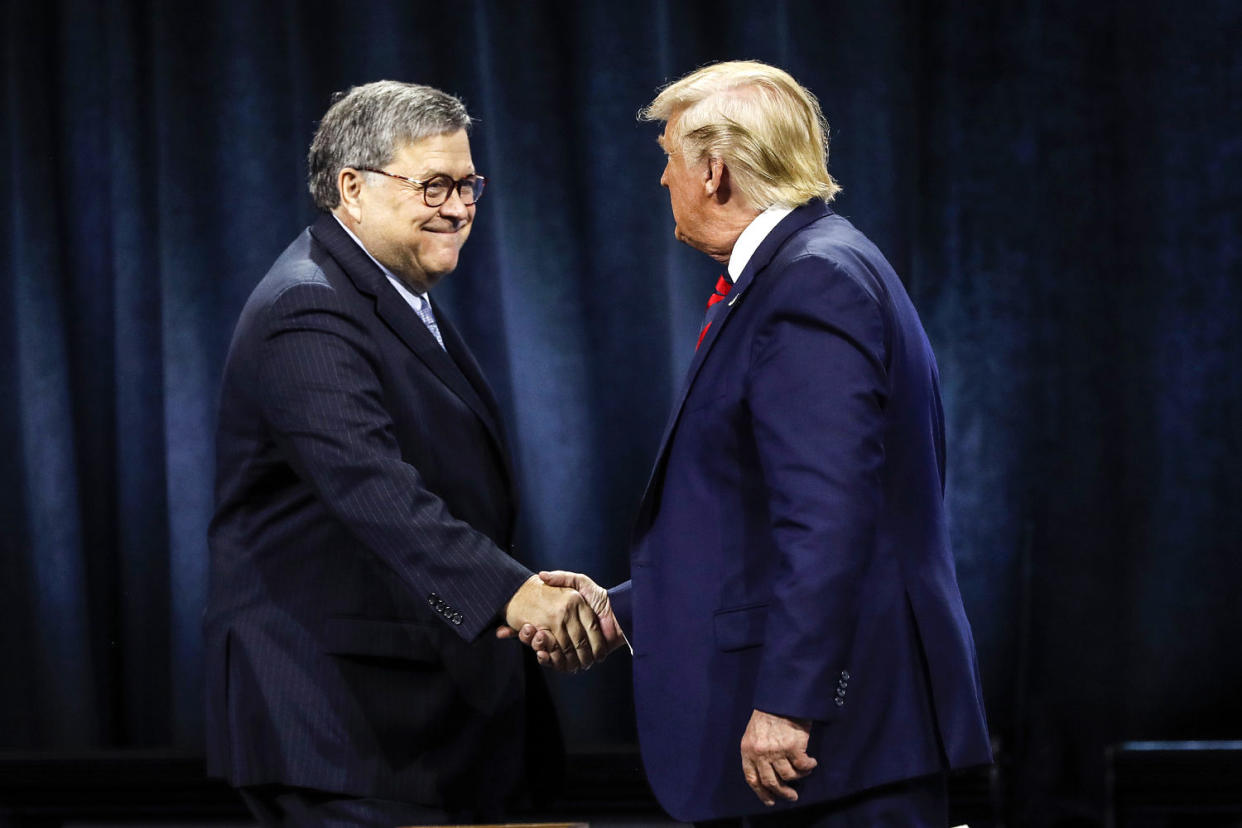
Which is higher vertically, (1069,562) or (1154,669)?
(1069,562)

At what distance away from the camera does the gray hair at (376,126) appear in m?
2.24

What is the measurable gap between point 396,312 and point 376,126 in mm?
335

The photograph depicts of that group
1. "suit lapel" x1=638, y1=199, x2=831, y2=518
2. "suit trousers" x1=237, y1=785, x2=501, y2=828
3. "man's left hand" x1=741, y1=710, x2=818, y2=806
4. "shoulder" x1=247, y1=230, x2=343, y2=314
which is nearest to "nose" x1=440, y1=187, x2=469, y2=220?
"shoulder" x1=247, y1=230, x2=343, y2=314

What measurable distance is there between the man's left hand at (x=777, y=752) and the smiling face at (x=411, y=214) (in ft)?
3.26

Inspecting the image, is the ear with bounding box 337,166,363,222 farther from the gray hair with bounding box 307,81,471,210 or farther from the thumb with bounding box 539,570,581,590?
the thumb with bounding box 539,570,581,590

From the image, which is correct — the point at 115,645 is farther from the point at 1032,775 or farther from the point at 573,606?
the point at 1032,775

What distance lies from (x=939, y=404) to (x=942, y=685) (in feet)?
1.30

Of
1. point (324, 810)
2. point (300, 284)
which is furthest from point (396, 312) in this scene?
point (324, 810)

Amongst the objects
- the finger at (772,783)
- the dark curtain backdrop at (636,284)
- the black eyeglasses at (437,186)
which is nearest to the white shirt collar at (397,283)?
the black eyeglasses at (437,186)

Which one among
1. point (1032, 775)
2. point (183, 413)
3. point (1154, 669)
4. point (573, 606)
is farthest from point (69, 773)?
point (1154, 669)

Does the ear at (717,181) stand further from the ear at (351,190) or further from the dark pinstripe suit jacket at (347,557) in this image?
the ear at (351,190)

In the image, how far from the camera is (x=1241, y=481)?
Answer: 3090mm

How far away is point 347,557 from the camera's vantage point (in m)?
2.06

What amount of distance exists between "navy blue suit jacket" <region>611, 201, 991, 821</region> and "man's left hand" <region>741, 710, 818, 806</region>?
0.03 metres
